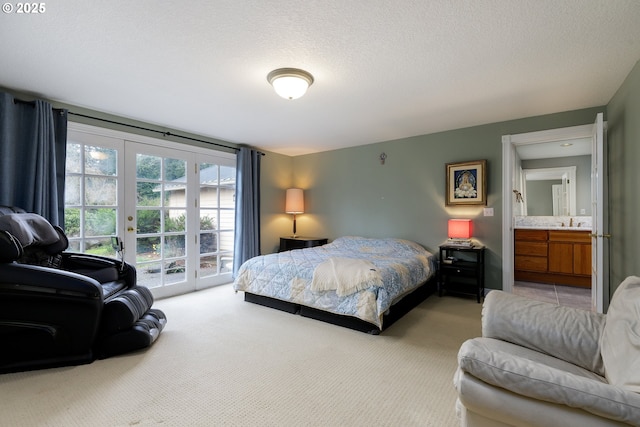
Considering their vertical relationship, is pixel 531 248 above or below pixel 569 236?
below

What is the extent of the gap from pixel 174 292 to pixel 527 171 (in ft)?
21.1

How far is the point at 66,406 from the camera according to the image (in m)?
1.70

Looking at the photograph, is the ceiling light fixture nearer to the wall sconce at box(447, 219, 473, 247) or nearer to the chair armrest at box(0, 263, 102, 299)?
the chair armrest at box(0, 263, 102, 299)

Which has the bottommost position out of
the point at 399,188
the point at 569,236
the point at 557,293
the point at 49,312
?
the point at 557,293

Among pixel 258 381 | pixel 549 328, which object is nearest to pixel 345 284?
pixel 258 381

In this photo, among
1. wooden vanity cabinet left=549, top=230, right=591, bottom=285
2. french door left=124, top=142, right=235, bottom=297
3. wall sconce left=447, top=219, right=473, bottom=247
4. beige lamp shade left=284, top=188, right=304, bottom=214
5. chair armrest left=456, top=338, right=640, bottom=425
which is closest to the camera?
chair armrest left=456, top=338, right=640, bottom=425

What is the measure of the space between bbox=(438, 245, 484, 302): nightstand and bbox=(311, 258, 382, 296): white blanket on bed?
1.49 m

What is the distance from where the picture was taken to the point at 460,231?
3.82m

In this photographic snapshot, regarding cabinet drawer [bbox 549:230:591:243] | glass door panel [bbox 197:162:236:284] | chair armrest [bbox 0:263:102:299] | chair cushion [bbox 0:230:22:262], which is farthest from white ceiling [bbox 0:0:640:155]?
cabinet drawer [bbox 549:230:591:243]

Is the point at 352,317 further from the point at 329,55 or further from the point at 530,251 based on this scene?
the point at 530,251

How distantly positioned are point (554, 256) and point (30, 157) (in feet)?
22.8

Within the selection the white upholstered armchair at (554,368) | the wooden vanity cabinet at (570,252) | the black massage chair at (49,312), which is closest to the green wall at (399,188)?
the wooden vanity cabinet at (570,252)

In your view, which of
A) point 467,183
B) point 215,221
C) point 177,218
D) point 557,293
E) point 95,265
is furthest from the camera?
point 215,221

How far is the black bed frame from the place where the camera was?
9.22 ft
